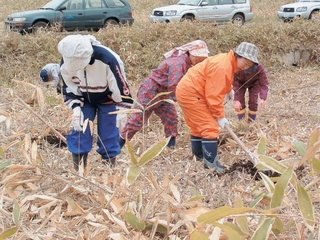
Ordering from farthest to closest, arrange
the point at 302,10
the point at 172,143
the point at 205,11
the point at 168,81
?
the point at 302,10 < the point at 205,11 < the point at 172,143 < the point at 168,81

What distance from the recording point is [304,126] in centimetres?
481

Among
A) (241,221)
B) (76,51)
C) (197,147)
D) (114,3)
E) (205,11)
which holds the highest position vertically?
(114,3)

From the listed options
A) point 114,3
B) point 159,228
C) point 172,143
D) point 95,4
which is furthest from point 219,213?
point 114,3

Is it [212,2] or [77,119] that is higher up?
[212,2]

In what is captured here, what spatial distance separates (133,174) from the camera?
1645 millimetres

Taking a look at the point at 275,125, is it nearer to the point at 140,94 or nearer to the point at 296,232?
the point at 140,94

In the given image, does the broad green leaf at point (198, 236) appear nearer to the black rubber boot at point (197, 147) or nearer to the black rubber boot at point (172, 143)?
the black rubber boot at point (197, 147)

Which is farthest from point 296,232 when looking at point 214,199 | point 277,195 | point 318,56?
point 318,56

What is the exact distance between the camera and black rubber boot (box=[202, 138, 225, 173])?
12.1 feet

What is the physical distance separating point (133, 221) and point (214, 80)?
2019 millimetres

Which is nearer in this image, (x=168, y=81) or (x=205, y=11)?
(x=168, y=81)

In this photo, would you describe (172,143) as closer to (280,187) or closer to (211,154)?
(211,154)

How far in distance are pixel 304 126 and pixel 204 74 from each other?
1.86 meters

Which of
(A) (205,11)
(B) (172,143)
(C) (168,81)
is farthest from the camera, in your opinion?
(A) (205,11)
